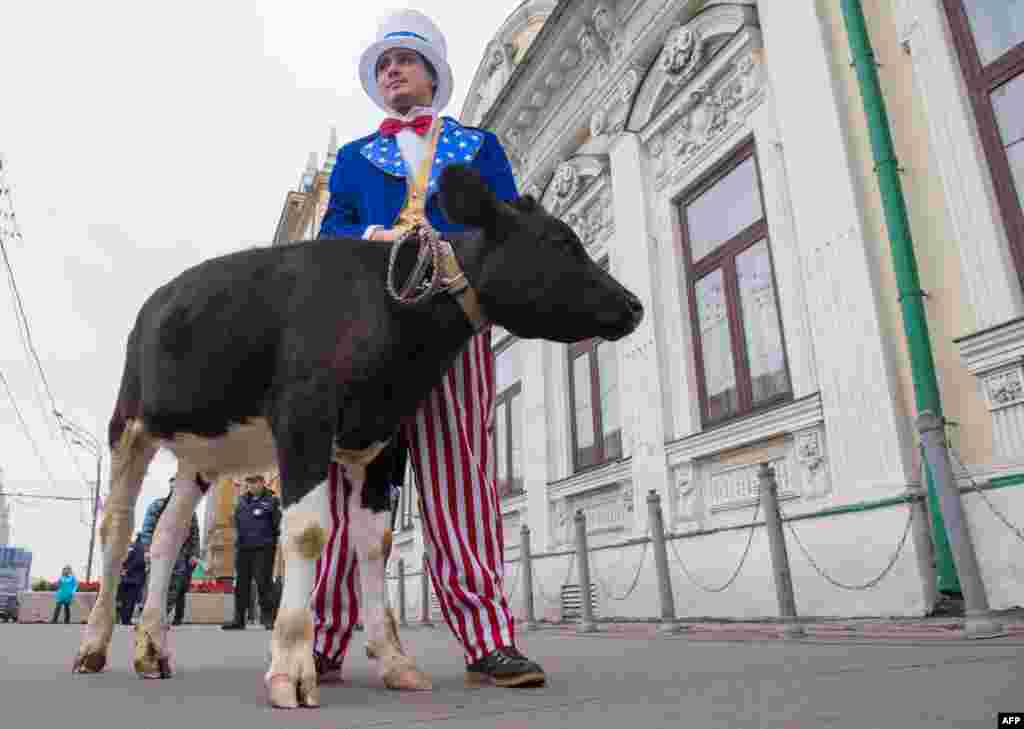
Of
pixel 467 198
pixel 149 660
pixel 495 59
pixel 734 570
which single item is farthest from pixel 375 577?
pixel 495 59

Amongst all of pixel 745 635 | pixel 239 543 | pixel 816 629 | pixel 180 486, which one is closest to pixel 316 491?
pixel 180 486

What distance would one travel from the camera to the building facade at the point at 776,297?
5375 mm

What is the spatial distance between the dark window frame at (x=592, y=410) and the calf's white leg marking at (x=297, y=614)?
24.9 ft

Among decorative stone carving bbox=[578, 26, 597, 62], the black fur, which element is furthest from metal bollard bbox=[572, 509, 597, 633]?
decorative stone carving bbox=[578, 26, 597, 62]

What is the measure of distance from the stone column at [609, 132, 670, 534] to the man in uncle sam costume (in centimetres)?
552

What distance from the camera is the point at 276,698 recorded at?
70.1 inches

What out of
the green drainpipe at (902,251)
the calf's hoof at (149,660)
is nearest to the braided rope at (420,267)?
the calf's hoof at (149,660)

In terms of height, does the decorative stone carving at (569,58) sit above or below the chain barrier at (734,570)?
above

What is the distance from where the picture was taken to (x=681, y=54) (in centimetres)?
859

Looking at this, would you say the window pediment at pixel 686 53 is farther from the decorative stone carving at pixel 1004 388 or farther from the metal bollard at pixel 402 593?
the metal bollard at pixel 402 593

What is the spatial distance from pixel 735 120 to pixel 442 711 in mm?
7509

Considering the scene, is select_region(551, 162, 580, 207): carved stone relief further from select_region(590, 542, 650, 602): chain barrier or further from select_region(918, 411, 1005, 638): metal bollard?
select_region(918, 411, 1005, 638): metal bollard

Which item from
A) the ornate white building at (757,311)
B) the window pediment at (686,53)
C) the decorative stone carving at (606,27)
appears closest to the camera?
the ornate white building at (757,311)

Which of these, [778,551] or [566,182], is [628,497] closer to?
[778,551]
